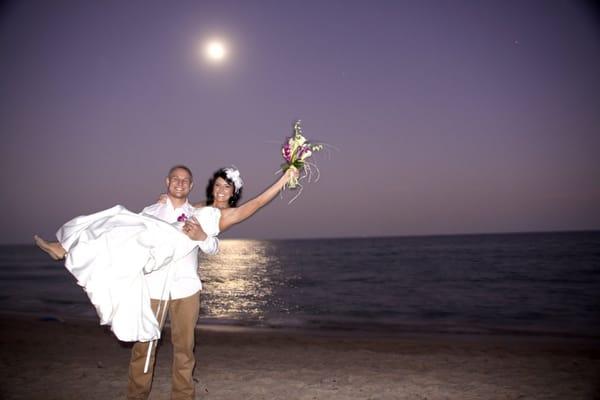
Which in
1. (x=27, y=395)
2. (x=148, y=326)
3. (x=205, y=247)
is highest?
(x=205, y=247)

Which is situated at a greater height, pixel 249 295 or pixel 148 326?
pixel 148 326

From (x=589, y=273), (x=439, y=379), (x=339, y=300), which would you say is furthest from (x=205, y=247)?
(x=589, y=273)

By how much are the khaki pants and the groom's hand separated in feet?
2.08

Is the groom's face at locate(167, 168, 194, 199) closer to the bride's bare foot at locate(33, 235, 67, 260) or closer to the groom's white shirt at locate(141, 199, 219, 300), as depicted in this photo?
the groom's white shirt at locate(141, 199, 219, 300)

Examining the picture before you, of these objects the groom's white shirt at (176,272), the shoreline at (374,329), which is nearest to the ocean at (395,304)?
the shoreline at (374,329)

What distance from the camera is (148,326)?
317 centimetres

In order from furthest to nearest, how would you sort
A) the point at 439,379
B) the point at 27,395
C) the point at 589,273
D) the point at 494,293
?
the point at 589,273
the point at 494,293
the point at 439,379
the point at 27,395

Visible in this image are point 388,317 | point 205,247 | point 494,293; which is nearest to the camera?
point 205,247

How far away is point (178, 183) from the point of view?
12.1 feet

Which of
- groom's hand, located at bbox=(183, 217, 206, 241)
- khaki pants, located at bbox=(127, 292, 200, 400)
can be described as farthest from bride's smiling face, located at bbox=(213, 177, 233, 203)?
khaki pants, located at bbox=(127, 292, 200, 400)

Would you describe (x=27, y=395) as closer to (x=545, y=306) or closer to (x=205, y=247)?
(x=205, y=247)

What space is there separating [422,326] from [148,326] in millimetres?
10811

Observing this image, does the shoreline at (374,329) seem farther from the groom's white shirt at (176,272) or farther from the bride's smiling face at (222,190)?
the bride's smiling face at (222,190)

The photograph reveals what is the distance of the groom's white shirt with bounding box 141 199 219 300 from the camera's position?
3541mm
